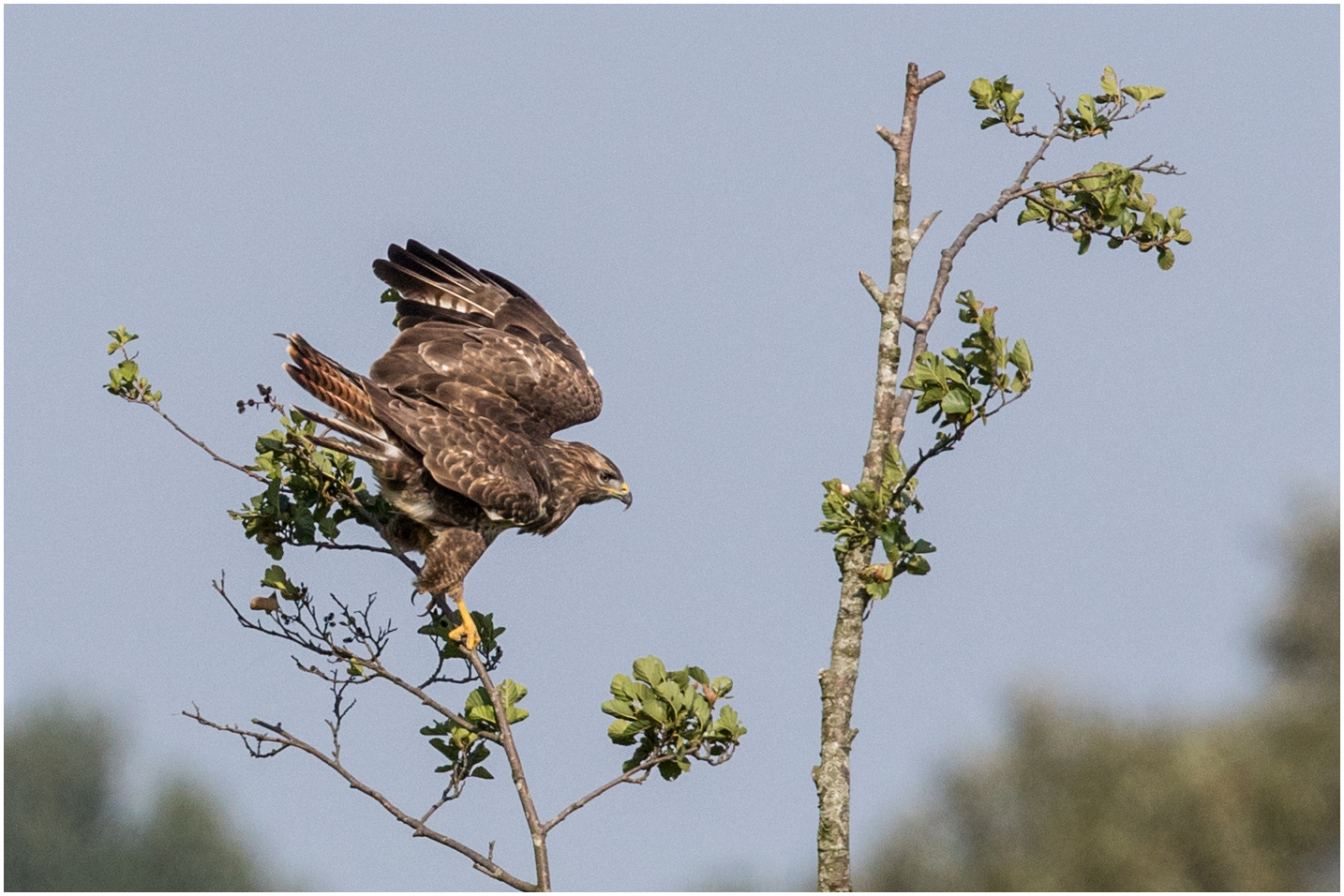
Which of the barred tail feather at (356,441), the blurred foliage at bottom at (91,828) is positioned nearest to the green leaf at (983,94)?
the barred tail feather at (356,441)

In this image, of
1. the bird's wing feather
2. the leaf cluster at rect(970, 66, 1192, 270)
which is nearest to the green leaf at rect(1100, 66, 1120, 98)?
the leaf cluster at rect(970, 66, 1192, 270)

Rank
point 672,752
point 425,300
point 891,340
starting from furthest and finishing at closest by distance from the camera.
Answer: point 425,300, point 891,340, point 672,752

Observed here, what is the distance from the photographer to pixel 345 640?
8.82 metres

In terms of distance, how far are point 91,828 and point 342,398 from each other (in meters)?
48.3

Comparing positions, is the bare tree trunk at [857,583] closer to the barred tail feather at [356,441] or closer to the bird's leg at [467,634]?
the bird's leg at [467,634]

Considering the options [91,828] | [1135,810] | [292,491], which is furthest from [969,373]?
[91,828]

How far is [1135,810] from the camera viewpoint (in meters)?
38.5

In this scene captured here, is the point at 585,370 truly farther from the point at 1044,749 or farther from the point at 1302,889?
the point at 1044,749

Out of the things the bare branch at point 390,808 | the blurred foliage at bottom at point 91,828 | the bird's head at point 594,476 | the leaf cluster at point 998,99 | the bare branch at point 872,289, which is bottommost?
the blurred foliage at bottom at point 91,828

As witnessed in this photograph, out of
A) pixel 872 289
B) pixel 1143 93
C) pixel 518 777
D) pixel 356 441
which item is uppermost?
pixel 1143 93

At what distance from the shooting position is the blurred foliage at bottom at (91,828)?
51062mm

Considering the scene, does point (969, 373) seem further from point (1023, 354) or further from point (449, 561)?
point (449, 561)

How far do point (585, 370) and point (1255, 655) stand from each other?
4674cm

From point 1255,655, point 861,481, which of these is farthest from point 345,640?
point 1255,655
